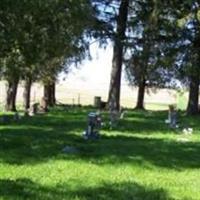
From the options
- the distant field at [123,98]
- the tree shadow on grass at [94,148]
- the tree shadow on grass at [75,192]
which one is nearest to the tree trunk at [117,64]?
the distant field at [123,98]

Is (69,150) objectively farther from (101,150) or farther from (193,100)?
(193,100)

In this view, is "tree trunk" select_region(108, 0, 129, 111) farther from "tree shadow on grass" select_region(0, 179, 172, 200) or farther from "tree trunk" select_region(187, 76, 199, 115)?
"tree shadow on grass" select_region(0, 179, 172, 200)

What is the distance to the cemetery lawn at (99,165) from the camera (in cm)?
1252

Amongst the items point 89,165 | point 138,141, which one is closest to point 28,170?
point 89,165

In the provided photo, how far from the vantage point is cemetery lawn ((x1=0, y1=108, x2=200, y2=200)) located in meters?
12.5

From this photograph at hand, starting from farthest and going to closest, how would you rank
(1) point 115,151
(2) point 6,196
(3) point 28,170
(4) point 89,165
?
(1) point 115,151, (4) point 89,165, (3) point 28,170, (2) point 6,196

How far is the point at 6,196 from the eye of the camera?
11555 mm

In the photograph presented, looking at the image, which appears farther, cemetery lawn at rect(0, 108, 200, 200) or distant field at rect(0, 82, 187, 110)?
distant field at rect(0, 82, 187, 110)

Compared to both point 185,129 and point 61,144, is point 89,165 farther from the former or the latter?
point 185,129

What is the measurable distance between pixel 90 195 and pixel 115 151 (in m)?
6.44

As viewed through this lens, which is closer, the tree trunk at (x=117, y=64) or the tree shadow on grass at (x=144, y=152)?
the tree shadow on grass at (x=144, y=152)

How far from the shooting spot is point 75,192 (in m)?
12.4

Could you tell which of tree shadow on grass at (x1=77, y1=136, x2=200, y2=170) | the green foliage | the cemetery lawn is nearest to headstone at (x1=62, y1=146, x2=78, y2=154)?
the cemetery lawn

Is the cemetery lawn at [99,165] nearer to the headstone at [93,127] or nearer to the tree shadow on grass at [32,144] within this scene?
the tree shadow on grass at [32,144]
